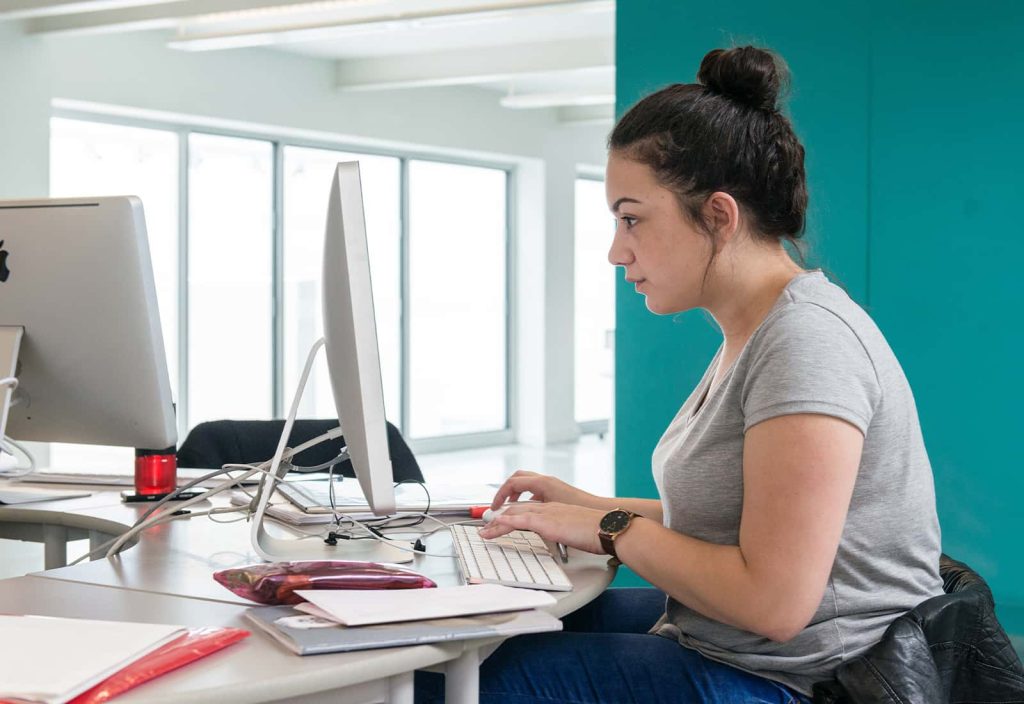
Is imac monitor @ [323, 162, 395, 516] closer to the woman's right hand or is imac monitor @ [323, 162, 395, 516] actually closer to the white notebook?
the white notebook

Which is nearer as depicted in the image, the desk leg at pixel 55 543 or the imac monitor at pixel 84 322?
the imac monitor at pixel 84 322

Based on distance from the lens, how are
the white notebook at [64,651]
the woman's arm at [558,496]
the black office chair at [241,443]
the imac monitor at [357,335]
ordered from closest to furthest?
the white notebook at [64,651], the imac monitor at [357,335], the woman's arm at [558,496], the black office chair at [241,443]

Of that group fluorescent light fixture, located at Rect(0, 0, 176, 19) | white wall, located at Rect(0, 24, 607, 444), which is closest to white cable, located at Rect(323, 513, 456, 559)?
fluorescent light fixture, located at Rect(0, 0, 176, 19)

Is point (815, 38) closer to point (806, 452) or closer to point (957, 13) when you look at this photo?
point (957, 13)

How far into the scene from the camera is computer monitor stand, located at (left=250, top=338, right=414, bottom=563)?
1.62 metres

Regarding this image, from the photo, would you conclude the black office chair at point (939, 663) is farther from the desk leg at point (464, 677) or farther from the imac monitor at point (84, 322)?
the imac monitor at point (84, 322)

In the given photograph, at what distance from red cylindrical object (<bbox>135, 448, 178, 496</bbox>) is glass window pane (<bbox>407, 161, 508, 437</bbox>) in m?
6.80

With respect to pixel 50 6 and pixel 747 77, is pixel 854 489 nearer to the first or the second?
pixel 747 77

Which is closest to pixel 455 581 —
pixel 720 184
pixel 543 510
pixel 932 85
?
pixel 543 510

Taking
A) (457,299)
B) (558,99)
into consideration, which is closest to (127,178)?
(558,99)

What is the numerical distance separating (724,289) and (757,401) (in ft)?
0.93

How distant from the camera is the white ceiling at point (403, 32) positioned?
527 centimetres

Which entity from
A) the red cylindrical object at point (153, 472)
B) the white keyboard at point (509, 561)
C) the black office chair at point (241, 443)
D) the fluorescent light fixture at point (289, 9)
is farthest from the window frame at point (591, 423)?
the white keyboard at point (509, 561)

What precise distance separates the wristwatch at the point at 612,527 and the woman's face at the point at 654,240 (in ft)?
1.06
